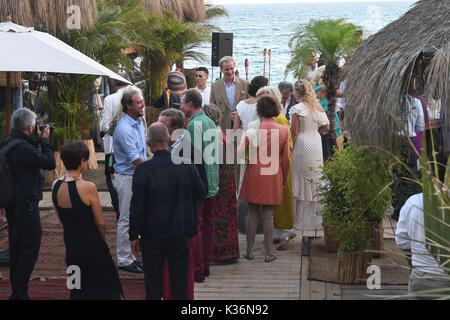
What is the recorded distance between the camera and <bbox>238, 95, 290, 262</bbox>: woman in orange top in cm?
780

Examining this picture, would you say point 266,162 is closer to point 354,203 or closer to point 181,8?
point 354,203

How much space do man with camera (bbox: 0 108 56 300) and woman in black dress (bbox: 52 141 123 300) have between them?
3.21 ft

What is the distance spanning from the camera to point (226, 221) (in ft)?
25.4

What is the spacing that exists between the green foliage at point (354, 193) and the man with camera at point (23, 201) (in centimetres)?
292

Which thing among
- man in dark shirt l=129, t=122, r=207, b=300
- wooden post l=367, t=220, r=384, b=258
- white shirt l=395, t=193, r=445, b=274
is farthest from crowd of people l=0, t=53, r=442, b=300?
white shirt l=395, t=193, r=445, b=274

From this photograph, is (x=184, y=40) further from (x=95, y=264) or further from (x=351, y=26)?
(x=95, y=264)

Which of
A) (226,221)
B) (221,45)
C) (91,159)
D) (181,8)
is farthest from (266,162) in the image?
(181,8)

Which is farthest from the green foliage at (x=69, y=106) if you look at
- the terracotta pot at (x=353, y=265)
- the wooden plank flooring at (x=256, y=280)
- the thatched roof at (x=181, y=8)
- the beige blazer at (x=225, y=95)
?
the thatched roof at (x=181, y=8)

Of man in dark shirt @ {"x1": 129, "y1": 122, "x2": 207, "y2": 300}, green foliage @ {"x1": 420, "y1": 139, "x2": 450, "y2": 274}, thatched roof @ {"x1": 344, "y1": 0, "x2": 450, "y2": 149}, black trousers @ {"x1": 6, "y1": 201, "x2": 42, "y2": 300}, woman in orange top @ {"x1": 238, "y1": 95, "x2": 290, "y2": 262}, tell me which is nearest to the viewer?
green foliage @ {"x1": 420, "y1": 139, "x2": 450, "y2": 274}

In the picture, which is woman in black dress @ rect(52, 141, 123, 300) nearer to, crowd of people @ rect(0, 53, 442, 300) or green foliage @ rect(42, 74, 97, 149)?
crowd of people @ rect(0, 53, 442, 300)

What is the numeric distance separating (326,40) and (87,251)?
27.7 feet

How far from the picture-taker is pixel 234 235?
7832mm

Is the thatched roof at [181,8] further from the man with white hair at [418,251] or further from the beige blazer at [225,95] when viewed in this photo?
the man with white hair at [418,251]

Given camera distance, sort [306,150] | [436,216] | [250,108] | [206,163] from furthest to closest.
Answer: [250,108]
[306,150]
[206,163]
[436,216]
